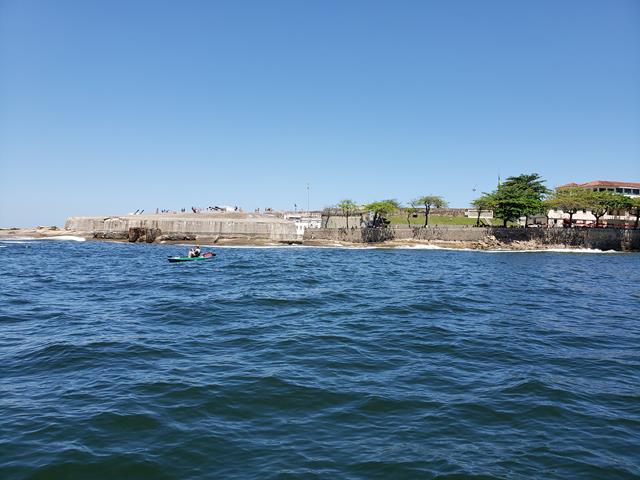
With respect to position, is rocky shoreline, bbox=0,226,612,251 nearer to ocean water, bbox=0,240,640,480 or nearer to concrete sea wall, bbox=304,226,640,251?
concrete sea wall, bbox=304,226,640,251

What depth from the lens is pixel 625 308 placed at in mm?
20734

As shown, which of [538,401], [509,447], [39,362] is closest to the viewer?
[509,447]

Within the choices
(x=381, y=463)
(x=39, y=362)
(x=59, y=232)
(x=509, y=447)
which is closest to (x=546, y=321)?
(x=509, y=447)

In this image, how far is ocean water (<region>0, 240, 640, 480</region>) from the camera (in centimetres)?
654

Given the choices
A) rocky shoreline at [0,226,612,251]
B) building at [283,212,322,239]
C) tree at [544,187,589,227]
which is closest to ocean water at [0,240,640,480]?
rocky shoreline at [0,226,612,251]

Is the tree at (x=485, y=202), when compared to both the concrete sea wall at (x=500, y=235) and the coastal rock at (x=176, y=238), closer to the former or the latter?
the concrete sea wall at (x=500, y=235)

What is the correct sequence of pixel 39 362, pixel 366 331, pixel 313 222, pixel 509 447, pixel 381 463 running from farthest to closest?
pixel 313 222 → pixel 366 331 → pixel 39 362 → pixel 509 447 → pixel 381 463

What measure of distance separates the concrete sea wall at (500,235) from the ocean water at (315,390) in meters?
56.0

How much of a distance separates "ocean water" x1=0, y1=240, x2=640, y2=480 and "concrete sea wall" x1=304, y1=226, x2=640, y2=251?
56029 millimetres

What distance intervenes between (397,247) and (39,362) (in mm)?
66254

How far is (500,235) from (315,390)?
71128mm

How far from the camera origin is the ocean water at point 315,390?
6.54 m

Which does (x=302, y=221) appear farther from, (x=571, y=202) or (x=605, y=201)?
(x=605, y=201)

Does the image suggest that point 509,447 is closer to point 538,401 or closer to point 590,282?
point 538,401
